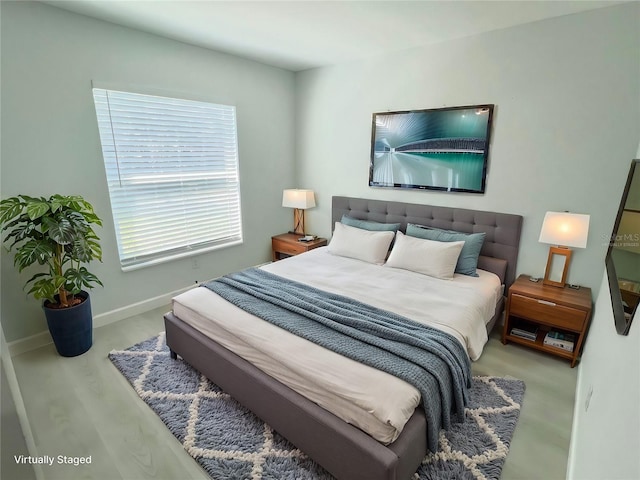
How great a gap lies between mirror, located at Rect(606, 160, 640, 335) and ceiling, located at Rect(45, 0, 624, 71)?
145cm

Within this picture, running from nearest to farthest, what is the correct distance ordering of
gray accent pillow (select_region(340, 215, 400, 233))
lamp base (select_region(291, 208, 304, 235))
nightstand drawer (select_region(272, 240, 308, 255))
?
gray accent pillow (select_region(340, 215, 400, 233)), nightstand drawer (select_region(272, 240, 308, 255)), lamp base (select_region(291, 208, 304, 235))

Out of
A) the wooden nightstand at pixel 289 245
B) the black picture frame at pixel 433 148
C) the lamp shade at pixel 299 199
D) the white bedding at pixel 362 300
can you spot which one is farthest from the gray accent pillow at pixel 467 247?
the lamp shade at pixel 299 199

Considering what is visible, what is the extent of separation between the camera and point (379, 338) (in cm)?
181

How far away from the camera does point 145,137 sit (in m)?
2.96

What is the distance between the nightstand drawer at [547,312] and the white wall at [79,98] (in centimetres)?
310

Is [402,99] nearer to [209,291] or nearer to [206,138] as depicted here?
[206,138]

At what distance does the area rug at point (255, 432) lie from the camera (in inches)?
63.7

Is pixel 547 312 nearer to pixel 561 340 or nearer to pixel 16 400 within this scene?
pixel 561 340

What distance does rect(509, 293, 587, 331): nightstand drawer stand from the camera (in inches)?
90.7

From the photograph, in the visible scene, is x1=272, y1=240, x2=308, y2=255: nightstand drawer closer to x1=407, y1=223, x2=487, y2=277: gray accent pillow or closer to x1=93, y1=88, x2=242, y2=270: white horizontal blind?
x1=93, y1=88, x2=242, y2=270: white horizontal blind

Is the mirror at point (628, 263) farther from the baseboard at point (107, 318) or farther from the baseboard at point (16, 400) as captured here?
the baseboard at point (107, 318)

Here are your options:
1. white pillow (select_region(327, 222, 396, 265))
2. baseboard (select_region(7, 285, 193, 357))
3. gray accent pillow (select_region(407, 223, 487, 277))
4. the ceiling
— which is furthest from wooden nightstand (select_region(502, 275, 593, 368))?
baseboard (select_region(7, 285, 193, 357))

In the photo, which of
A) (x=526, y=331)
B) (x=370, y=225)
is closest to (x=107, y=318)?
(x=370, y=225)

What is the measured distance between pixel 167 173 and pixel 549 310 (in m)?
3.57
